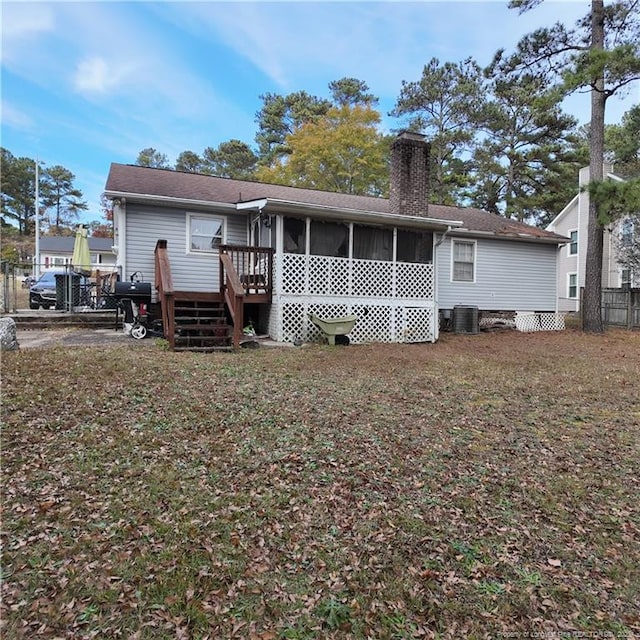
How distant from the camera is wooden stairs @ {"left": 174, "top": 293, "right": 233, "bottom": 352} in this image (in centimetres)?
824

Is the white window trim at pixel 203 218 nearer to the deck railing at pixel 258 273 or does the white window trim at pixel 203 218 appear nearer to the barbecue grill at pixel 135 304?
the deck railing at pixel 258 273

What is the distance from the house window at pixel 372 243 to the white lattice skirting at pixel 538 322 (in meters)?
6.52

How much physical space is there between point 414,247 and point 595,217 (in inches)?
264

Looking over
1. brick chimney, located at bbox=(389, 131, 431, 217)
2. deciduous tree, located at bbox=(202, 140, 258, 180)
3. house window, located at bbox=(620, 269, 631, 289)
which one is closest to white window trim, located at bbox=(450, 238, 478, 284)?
brick chimney, located at bbox=(389, 131, 431, 217)

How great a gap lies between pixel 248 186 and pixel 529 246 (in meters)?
9.62

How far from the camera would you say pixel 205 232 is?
11.0 m

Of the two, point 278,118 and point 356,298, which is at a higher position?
point 278,118

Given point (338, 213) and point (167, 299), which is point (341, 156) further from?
point (167, 299)

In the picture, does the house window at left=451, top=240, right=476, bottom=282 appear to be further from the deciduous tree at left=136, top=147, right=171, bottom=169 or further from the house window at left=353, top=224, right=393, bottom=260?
the deciduous tree at left=136, top=147, right=171, bottom=169

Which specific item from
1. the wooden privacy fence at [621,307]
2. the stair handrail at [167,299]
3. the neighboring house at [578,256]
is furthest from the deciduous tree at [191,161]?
the wooden privacy fence at [621,307]

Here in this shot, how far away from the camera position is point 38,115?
14.9 metres

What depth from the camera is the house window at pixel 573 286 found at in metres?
23.5

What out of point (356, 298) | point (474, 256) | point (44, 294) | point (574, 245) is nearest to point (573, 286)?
point (574, 245)

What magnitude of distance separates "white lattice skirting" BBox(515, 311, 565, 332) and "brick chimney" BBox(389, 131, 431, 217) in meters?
5.67
